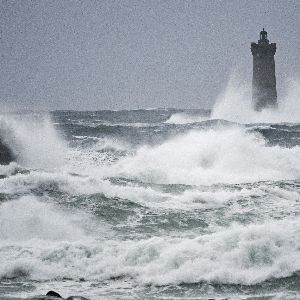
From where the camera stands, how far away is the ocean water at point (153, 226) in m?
5.91

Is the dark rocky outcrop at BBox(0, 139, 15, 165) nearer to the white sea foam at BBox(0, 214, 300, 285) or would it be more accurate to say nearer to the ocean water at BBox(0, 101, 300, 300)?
the ocean water at BBox(0, 101, 300, 300)

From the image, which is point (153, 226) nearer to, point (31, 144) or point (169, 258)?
point (169, 258)

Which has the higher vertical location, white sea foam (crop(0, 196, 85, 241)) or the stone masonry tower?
the stone masonry tower

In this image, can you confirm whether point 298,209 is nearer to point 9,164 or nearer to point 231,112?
point 9,164

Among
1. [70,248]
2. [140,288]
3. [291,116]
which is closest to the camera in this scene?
[140,288]

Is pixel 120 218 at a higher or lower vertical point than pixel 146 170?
lower

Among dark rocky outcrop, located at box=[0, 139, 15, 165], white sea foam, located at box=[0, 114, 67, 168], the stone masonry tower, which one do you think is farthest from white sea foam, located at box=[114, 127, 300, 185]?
the stone masonry tower

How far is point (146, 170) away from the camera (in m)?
14.6

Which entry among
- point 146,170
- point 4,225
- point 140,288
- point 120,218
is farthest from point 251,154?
point 140,288

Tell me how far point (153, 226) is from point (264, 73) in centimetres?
2572

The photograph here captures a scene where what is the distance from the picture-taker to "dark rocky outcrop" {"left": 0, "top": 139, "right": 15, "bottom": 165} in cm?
1546

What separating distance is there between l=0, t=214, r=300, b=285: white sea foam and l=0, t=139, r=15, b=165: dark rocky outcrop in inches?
339

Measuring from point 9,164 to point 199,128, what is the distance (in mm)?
12473

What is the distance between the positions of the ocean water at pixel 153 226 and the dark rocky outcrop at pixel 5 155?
0.33 metres
